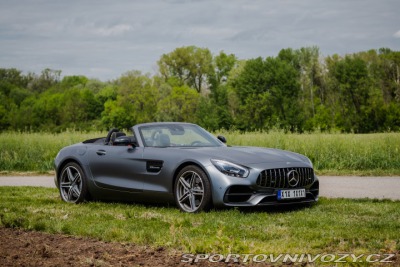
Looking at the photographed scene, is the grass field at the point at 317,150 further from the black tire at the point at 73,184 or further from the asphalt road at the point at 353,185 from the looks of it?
the black tire at the point at 73,184

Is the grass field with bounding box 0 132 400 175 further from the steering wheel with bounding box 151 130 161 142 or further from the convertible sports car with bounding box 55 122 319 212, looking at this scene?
the steering wheel with bounding box 151 130 161 142

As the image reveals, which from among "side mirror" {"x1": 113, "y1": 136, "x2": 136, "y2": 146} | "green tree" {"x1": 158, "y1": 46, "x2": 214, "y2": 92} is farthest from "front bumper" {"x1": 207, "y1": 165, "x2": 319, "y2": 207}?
"green tree" {"x1": 158, "y1": 46, "x2": 214, "y2": 92}

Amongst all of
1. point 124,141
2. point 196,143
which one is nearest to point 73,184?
point 124,141

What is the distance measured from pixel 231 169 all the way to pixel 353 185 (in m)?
6.08

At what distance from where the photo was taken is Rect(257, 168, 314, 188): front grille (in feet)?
30.4

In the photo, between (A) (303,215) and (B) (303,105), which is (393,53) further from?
(A) (303,215)

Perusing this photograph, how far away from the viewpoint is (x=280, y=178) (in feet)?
30.9

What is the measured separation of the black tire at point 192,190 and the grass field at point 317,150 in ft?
31.0

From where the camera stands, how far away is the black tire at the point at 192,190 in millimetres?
9211

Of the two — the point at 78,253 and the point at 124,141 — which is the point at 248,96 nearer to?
the point at 124,141

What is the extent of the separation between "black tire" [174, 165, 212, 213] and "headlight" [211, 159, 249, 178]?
25 centimetres

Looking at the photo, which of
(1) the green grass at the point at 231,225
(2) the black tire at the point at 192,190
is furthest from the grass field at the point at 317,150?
(2) the black tire at the point at 192,190

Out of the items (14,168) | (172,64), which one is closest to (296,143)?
(14,168)

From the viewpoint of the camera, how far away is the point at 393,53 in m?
81.6
